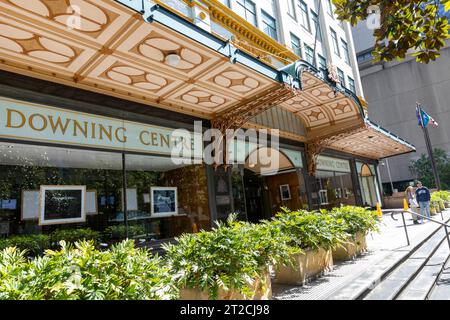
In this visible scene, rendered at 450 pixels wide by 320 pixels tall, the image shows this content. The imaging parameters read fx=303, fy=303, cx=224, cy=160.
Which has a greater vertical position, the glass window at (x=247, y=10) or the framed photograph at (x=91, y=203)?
the glass window at (x=247, y=10)

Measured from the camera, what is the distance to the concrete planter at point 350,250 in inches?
298

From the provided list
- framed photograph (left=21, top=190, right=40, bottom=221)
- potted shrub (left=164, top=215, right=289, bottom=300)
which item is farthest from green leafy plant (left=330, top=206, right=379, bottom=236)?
framed photograph (left=21, top=190, right=40, bottom=221)

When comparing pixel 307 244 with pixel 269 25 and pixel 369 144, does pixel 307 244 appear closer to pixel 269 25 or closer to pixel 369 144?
pixel 269 25

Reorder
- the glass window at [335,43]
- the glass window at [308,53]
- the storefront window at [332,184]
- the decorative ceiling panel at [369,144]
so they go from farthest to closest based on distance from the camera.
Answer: the glass window at [335,43]
the glass window at [308,53]
the decorative ceiling panel at [369,144]
the storefront window at [332,184]

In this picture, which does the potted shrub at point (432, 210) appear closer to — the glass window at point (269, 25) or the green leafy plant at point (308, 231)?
the glass window at point (269, 25)

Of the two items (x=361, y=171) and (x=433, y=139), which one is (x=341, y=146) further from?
(x=433, y=139)

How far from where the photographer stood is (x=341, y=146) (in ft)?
64.7

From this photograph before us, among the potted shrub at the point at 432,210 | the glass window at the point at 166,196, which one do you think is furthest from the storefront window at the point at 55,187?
the potted shrub at the point at 432,210

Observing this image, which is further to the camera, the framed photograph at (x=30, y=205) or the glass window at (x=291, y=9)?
the glass window at (x=291, y=9)

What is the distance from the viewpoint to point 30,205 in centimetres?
730

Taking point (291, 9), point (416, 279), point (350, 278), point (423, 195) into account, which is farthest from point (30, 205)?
point (291, 9)

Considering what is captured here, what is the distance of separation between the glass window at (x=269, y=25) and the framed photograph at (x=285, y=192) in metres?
7.90

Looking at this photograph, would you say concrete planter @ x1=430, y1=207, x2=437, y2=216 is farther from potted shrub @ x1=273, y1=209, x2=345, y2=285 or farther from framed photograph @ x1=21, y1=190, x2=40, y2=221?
framed photograph @ x1=21, y1=190, x2=40, y2=221

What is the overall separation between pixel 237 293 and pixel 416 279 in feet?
14.5
